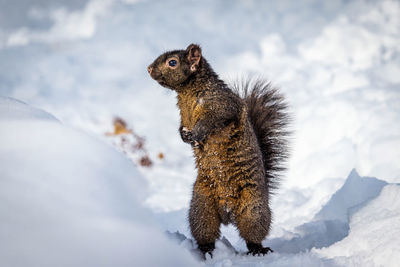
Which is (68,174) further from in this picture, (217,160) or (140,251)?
(217,160)

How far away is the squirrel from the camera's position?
2.46 metres

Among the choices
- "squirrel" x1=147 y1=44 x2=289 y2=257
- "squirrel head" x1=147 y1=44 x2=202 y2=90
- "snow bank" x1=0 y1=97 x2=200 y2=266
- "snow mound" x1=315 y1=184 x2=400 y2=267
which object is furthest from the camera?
"squirrel head" x1=147 y1=44 x2=202 y2=90

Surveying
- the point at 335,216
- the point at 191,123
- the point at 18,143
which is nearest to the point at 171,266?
the point at 18,143

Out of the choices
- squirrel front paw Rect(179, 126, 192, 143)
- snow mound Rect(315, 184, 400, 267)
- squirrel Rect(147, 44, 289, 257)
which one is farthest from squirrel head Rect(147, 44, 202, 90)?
snow mound Rect(315, 184, 400, 267)

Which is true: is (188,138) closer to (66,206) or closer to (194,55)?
(194,55)

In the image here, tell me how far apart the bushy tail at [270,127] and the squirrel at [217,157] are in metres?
0.48

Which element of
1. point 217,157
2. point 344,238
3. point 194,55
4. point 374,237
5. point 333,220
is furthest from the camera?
point 333,220

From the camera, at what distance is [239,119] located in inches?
101

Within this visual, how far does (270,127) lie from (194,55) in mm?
910

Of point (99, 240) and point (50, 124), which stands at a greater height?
point (50, 124)

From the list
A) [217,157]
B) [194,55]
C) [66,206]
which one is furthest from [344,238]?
[66,206]

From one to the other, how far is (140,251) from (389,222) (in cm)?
188

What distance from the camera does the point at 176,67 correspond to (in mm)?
2715

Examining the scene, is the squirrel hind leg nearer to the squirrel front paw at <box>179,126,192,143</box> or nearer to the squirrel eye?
the squirrel front paw at <box>179,126,192,143</box>
